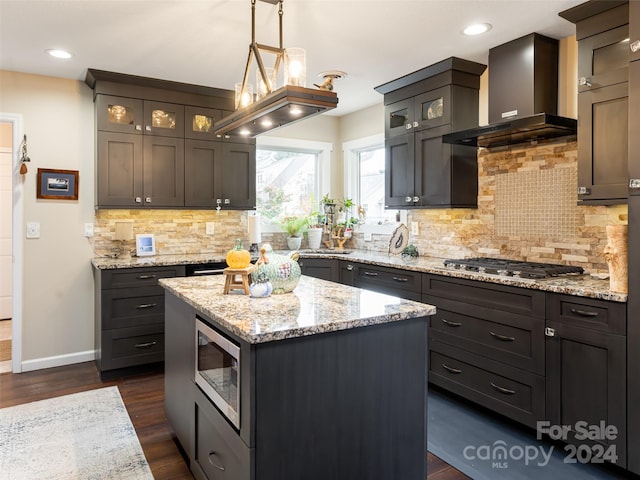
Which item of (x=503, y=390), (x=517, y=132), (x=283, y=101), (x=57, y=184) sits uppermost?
(x=517, y=132)

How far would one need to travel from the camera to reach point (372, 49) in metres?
3.47

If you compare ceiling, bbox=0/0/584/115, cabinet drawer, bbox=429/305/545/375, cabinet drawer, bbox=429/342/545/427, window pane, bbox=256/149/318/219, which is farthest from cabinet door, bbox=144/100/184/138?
cabinet drawer, bbox=429/342/545/427

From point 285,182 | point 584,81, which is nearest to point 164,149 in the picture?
point 285,182

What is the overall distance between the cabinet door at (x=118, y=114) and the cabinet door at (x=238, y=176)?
2.83ft

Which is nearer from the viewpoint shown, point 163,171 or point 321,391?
point 321,391

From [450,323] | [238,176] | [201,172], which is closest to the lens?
[450,323]

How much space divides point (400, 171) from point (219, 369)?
2880 millimetres

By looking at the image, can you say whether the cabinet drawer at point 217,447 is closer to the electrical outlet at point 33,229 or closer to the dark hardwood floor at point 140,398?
the dark hardwood floor at point 140,398

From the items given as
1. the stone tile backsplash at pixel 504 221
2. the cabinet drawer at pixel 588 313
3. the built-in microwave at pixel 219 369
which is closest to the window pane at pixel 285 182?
the stone tile backsplash at pixel 504 221

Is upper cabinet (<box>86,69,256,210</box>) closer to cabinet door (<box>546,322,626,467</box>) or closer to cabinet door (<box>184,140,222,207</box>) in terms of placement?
Result: cabinet door (<box>184,140,222,207</box>)

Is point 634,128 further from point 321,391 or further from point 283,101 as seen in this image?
point 321,391

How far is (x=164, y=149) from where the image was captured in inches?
170

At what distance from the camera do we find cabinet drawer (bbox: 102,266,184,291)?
12.4 ft

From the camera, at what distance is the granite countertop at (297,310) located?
1.62 metres
